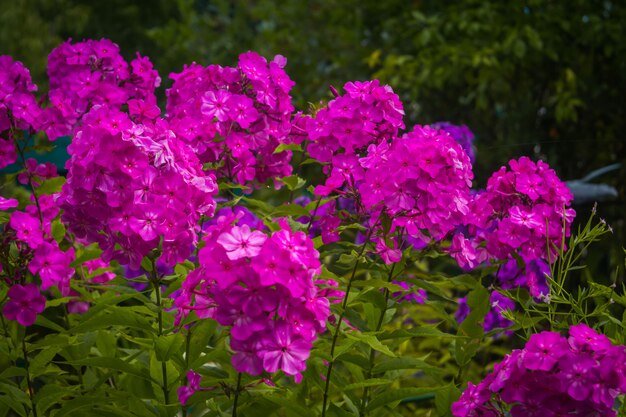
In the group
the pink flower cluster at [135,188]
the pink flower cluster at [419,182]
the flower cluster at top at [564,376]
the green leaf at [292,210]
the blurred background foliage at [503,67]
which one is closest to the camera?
the flower cluster at top at [564,376]

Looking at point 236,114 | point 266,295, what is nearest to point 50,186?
point 236,114

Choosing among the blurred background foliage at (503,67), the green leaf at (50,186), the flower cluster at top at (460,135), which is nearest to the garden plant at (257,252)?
the green leaf at (50,186)

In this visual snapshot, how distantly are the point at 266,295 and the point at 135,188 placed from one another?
373mm

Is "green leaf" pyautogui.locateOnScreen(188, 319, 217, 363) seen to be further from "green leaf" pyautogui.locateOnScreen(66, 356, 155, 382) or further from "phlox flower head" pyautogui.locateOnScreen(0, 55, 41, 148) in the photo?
"phlox flower head" pyautogui.locateOnScreen(0, 55, 41, 148)

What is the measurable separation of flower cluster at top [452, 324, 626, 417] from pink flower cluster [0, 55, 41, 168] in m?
1.29

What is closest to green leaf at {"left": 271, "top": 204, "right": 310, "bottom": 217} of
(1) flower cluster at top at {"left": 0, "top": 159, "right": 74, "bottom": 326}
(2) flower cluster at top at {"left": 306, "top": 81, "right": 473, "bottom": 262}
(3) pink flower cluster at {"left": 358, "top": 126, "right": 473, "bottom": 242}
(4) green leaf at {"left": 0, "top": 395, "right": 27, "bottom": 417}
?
(2) flower cluster at top at {"left": 306, "top": 81, "right": 473, "bottom": 262}

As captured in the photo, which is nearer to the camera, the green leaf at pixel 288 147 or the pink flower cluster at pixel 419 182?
the pink flower cluster at pixel 419 182

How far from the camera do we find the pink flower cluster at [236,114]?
2.17m

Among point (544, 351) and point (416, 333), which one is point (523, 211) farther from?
point (544, 351)

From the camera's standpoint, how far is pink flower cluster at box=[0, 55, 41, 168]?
88.7 inches

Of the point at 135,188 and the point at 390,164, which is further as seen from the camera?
the point at 390,164

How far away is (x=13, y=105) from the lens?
2254 millimetres

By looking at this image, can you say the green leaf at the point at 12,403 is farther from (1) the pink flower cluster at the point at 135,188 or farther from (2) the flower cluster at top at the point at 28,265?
(1) the pink flower cluster at the point at 135,188

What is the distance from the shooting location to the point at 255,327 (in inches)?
59.1
